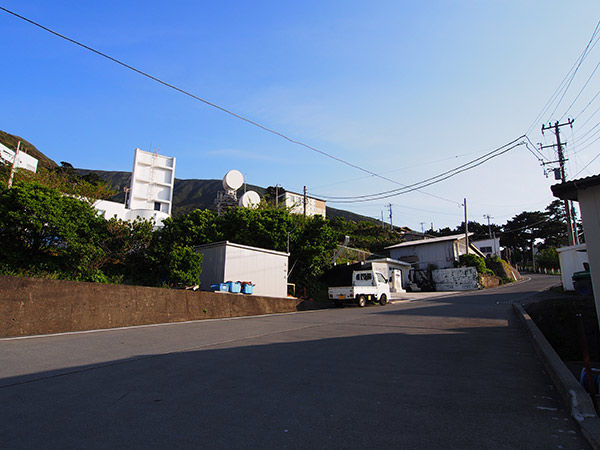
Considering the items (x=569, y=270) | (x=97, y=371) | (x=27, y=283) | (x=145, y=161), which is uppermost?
(x=145, y=161)

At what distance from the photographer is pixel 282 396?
13.9 feet

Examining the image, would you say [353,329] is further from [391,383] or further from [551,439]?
[551,439]

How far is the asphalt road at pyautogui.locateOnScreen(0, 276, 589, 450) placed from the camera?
3070mm

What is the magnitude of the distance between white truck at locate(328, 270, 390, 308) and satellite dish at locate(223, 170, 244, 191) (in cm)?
2875

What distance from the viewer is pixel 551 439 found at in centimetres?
303

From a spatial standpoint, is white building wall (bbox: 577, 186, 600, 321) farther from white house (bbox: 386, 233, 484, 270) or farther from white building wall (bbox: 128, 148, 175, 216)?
white building wall (bbox: 128, 148, 175, 216)

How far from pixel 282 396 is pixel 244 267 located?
1453 centimetres

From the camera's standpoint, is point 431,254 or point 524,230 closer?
point 431,254

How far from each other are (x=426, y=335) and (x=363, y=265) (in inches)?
782

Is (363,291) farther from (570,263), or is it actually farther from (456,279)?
(456,279)

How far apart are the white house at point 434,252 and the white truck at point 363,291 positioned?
64.3 feet

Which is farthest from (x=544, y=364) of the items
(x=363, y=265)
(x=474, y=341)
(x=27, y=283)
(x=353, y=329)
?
(x=363, y=265)

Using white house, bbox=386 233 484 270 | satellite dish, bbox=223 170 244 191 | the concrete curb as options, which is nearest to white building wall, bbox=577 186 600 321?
the concrete curb

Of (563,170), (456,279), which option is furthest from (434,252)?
(563,170)
